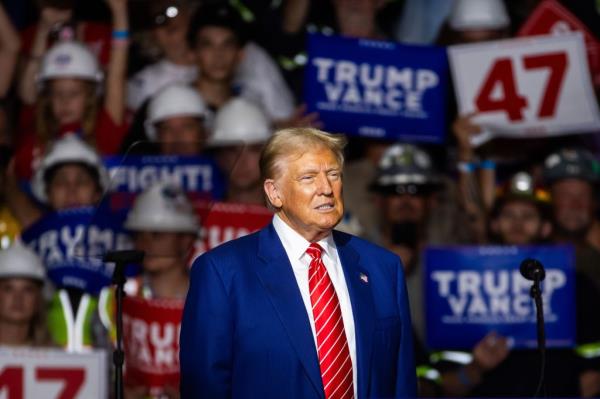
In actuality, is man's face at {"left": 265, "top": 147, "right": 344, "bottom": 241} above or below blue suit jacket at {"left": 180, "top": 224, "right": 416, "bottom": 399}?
above

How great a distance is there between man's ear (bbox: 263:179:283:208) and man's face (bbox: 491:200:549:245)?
144 inches

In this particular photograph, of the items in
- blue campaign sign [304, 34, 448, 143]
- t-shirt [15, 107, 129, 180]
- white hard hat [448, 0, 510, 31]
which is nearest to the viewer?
blue campaign sign [304, 34, 448, 143]

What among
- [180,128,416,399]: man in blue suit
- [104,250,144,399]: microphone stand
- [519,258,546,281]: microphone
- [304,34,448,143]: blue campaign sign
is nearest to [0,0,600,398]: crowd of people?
[304,34,448,143]: blue campaign sign

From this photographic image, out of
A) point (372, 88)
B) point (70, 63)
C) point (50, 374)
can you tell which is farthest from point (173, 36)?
point (50, 374)

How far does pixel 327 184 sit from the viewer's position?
378cm

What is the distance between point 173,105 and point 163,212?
1.61m

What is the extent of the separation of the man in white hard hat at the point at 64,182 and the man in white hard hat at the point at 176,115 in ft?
1.14

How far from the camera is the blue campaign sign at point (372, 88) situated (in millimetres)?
7543

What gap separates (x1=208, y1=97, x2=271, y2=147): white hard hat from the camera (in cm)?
750

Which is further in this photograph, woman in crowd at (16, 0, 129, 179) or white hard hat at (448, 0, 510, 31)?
white hard hat at (448, 0, 510, 31)

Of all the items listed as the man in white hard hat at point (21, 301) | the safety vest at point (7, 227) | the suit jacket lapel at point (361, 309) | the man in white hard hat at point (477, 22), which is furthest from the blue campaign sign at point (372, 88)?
the suit jacket lapel at point (361, 309)

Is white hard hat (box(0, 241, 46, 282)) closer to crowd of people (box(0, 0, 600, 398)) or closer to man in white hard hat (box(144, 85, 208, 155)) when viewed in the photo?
crowd of people (box(0, 0, 600, 398))

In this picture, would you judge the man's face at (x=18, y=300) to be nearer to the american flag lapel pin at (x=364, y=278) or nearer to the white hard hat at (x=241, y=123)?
the white hard hat at (x=241, y=123)

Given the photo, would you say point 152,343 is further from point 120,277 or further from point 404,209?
point 120,277
